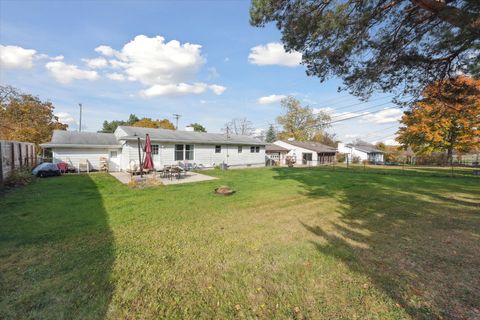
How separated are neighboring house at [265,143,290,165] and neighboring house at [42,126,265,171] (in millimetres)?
11920

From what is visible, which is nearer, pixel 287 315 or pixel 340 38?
pixel 287 315

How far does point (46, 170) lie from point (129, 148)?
455 centimetres

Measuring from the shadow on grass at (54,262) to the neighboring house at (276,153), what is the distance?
26.2 meters

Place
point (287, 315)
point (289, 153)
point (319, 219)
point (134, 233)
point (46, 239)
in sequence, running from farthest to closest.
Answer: point (289, 153) < point (319, 219) < point (134, 233) < point (46, 239) < point (287, 315)

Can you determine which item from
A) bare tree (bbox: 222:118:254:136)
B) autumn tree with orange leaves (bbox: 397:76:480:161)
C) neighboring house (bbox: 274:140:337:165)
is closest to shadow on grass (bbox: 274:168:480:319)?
autumn tree with orange leaves (bbox: 397:76:480:161)

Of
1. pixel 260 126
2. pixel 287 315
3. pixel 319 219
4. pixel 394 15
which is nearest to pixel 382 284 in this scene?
pixel 287 315

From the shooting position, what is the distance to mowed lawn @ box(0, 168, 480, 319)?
241 centimetres

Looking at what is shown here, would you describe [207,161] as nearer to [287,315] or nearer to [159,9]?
[159,9]

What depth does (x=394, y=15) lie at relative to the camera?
5.71 meters

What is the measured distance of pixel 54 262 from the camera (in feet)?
10.7

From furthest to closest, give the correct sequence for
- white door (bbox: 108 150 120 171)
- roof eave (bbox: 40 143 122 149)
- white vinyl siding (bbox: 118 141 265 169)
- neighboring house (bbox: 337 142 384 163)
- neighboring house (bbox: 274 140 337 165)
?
neighboring house (bbox: 337 142 384 163) < neighboring house (bbox: 274 140 337 165) < white door (bbox: 108 150 120 171) < white vinyl siding (bbox: 118 141 265 169) < roof eave (bbox: 40 143 122 149)

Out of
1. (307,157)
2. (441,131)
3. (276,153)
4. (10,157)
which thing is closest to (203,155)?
(10,157)

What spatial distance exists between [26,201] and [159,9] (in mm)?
9213

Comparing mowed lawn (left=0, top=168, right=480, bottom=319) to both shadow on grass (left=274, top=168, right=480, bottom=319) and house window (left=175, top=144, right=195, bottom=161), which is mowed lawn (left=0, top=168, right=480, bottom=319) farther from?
house window (left=175, top=144, right=195, bottom=161)
